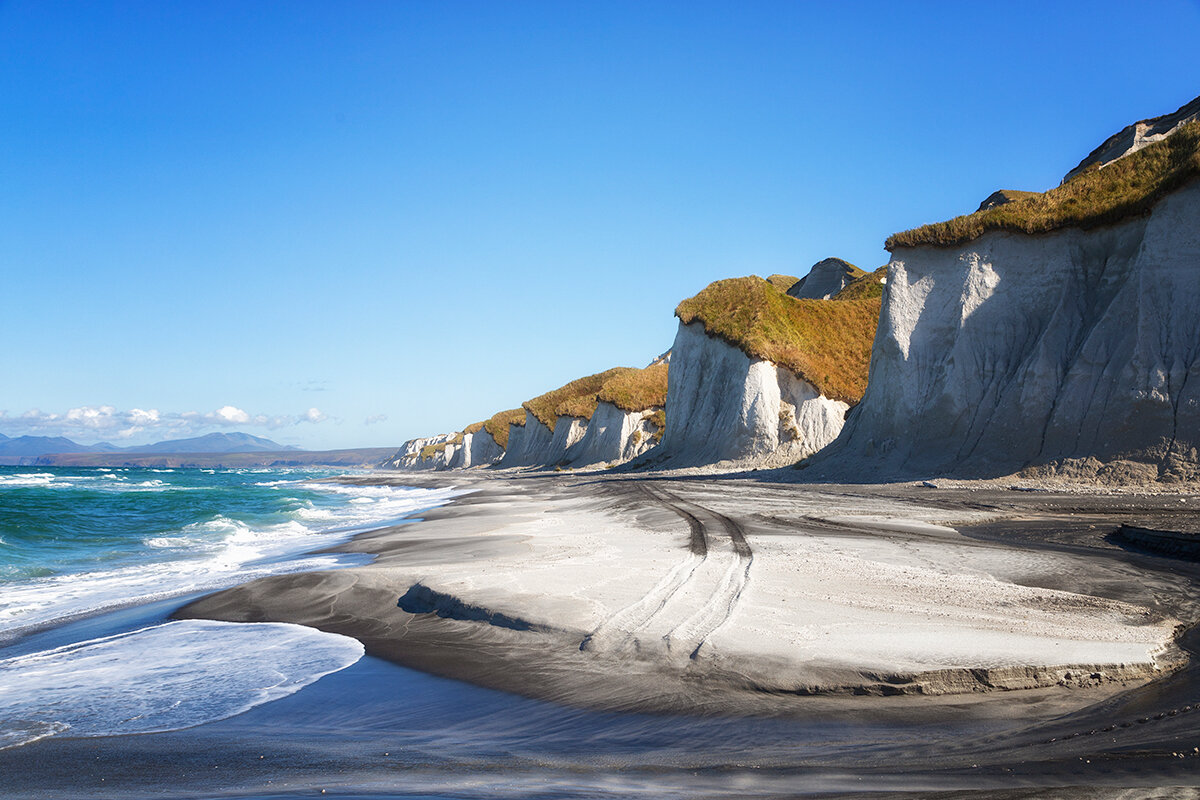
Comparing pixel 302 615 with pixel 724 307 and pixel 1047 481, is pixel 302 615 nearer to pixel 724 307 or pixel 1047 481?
pixel 1047 481

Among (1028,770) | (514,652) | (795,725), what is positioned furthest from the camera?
(514,652)

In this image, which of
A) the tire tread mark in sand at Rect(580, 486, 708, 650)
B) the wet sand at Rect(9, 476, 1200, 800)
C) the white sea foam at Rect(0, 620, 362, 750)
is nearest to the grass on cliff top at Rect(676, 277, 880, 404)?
the tire tread mark in sand at Rect(580, 486, 708, 650)

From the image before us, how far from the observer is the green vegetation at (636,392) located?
50.2 meters

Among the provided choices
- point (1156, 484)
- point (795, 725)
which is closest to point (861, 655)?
point (795, 725)

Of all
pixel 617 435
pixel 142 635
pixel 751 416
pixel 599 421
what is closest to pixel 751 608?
pixel 142 635

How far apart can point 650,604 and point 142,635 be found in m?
5.46

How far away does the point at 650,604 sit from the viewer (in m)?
6.59

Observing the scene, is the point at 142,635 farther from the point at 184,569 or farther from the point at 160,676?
the point at 184,569

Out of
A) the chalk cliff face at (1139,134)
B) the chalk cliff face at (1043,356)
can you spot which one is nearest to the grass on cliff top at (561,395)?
the chalk cliff face at (1139,134)

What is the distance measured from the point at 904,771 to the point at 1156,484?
16.5m

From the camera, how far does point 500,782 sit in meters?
3.43

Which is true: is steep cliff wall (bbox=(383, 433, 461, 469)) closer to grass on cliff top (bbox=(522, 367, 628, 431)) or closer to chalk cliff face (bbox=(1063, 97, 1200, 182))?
grass on cliff top (bbox=(522, 367, 628, 431))

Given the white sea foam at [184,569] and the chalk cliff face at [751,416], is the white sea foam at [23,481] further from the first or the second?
the chalk cliff face at [751,416]

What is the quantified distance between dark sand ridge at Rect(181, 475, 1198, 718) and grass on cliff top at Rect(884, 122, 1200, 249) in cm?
963
